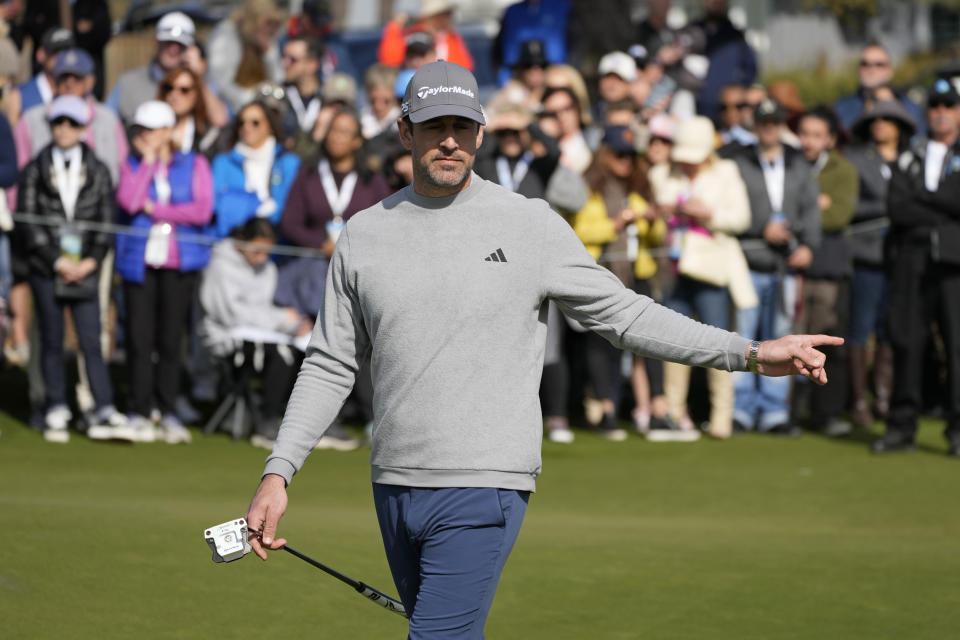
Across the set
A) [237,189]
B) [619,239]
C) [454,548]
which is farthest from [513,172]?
[454,548]

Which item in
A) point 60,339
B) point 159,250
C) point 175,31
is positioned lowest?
point 60,339

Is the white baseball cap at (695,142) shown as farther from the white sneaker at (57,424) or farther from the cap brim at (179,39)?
the white sneaker at (57,424)

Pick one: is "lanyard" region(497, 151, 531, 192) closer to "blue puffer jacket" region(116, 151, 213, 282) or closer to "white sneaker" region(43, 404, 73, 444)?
"blue puffer jacket" region(116, 151, 213, 282)

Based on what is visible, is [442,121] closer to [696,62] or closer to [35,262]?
[35,262]

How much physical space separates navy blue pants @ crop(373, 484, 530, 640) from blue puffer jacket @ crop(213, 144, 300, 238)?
7863mm

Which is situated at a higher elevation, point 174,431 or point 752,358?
point 752,358

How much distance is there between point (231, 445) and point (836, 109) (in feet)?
22.8

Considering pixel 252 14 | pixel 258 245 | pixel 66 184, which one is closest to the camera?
pixel 66 184

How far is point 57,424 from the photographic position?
11547 millimetres

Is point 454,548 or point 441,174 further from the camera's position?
point 441,174

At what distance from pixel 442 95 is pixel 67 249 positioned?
7380mm

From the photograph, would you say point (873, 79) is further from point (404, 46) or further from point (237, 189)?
point (237, 189)

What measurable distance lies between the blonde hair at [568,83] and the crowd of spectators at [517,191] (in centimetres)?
5

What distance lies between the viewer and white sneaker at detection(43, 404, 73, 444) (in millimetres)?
11469
